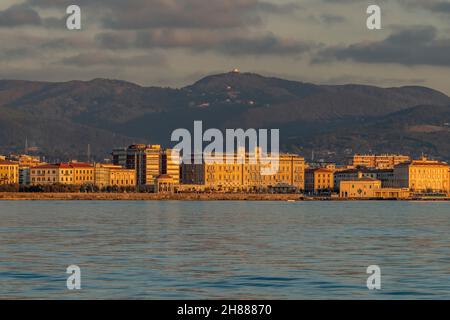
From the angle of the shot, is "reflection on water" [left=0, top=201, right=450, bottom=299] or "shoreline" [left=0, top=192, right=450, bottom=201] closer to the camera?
"reflection on water" [left=0, top=201, right=450, bottom=299]

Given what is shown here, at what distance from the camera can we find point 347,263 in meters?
37.6

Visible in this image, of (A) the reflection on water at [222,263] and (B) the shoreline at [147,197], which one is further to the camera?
(B) the shoreline at [147,197]

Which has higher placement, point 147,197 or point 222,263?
point 147,197

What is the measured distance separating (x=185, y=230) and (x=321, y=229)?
748cm

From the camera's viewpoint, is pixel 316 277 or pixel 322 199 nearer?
pixel 316 277

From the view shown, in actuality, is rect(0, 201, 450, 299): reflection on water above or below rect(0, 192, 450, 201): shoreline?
below

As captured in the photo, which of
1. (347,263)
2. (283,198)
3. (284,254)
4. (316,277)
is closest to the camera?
(316,277)

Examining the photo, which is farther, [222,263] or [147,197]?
[147,197]

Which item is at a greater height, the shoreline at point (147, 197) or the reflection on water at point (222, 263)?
the shoreline at point (147, 197)

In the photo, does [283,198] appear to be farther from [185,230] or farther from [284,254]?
[284,254]
